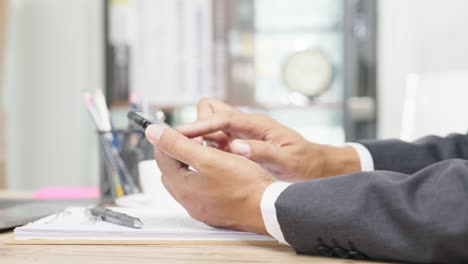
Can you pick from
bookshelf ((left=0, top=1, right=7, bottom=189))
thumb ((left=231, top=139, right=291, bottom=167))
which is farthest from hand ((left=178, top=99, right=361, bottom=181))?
bookshelf ((left=0, top=1, right=7, bottom=189))

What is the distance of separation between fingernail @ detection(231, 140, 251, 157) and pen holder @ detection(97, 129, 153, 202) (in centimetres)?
38

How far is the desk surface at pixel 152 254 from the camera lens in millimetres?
593

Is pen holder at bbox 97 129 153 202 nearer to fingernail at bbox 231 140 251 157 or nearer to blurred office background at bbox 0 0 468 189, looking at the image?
fingernail at bbox 231 140 251 157

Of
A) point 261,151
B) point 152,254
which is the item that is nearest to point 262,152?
point 261,151

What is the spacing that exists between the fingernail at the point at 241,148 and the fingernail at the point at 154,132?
164 mm

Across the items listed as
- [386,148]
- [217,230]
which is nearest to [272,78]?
[386,148]

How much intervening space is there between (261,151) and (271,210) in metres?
0.25

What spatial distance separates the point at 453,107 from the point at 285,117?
35.0 inches

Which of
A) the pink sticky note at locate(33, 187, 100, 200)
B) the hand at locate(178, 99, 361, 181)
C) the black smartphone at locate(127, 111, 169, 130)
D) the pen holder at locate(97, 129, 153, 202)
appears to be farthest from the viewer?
the pink sticky note at locate(33, 187, 100, 200)

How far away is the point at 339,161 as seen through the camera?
983 mm

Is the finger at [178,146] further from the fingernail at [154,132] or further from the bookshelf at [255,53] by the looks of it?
the bookshelf at [255,53]

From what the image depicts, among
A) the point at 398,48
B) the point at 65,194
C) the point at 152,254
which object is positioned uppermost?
the point at 398,48

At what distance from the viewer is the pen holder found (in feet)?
3.77

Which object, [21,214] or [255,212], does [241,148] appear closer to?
[255,212]
